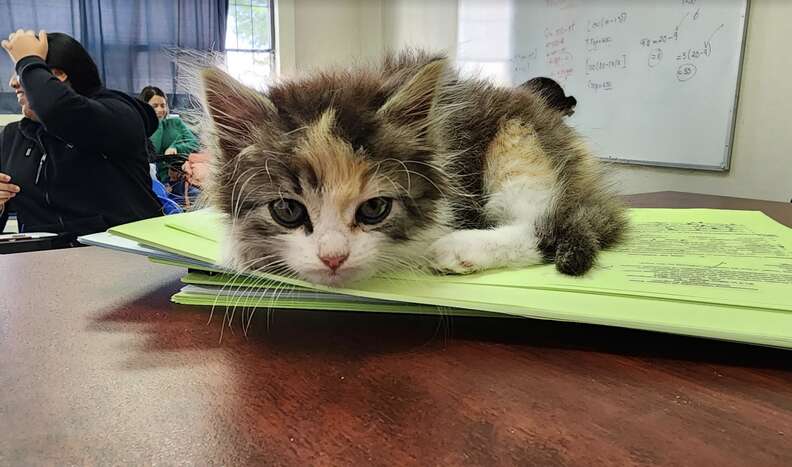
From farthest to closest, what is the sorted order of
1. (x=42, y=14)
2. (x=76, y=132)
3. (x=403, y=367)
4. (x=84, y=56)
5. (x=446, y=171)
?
1. (x=42, y=14)
2. (x=84, y=56)
3. (x=76, y=132)
4. (x=446, y=171)
5. (x=403, y=367)

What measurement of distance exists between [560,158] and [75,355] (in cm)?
80

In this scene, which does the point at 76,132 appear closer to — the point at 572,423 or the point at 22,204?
the point at 22,204

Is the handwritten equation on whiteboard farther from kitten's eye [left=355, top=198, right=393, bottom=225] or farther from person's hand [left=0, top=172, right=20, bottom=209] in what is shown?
person's hand [left=0, top=172, right=20, bottom=209]

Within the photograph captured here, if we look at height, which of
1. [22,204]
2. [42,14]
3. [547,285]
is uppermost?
[42,14]

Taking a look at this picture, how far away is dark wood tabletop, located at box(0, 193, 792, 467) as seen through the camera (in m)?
0.37

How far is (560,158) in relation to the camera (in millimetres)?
998

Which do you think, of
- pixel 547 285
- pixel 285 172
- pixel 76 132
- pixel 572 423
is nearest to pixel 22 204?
pixel 76 132

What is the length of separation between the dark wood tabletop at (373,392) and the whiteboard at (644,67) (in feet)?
6.09

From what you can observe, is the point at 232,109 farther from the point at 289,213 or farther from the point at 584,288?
the point at 584,288

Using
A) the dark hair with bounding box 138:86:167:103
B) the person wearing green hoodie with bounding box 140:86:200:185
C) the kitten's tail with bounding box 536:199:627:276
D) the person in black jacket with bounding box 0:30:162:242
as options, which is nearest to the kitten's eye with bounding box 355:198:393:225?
the kitten's tail with bounding box 536:199:627:276

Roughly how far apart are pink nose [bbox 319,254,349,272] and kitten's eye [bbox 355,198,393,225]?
0.26ft

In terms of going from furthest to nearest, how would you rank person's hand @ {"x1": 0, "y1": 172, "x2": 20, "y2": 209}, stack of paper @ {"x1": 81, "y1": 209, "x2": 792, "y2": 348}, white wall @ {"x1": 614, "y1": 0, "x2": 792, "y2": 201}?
1. white wall @ {"x1": 614, "y1": 0, "x2": 792, "y2": 201}
2. person's hand @ {"x1": 0, "y1": 172, "x2": 20, "y2": 209}
3. stack of paper @ {"x1": 81, "y1": 209, "x2": 792, "y2": 348}

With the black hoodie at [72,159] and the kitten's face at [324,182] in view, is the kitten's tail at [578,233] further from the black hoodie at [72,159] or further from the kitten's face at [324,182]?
the black hoodie at [72,159]

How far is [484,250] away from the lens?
2.43 ft
